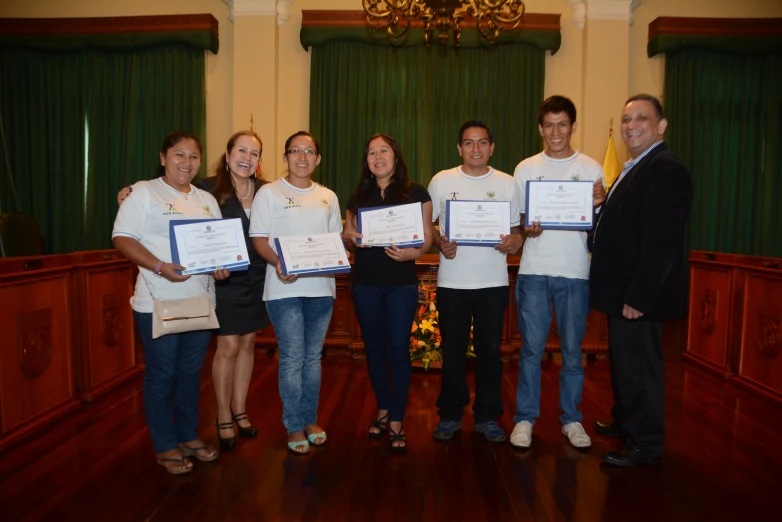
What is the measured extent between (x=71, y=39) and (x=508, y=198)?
612 centimetres

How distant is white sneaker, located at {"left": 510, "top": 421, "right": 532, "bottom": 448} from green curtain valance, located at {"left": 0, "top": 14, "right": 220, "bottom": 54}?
550 centimetres

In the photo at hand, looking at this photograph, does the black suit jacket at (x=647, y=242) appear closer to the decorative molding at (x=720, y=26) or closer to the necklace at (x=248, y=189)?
the necklace at (x=248, y=189)

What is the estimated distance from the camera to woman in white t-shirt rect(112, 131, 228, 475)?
221 cm

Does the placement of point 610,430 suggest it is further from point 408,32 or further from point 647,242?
point 408,32

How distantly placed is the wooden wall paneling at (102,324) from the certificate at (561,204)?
2.75 meters

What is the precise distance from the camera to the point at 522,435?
2695 mm

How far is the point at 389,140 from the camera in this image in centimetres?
254

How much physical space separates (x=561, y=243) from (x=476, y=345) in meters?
0.67

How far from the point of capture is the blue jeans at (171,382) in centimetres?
229

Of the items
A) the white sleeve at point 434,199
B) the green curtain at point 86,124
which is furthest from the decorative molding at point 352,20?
the white sleeve at point 434,199

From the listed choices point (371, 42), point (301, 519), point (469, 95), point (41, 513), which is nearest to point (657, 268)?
point (301, 519)

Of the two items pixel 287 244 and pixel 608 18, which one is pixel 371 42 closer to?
pixel 608 18

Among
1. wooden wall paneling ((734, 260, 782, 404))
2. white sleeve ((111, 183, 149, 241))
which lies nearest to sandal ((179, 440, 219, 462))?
white sleeve ((111, 183, 149, 241))

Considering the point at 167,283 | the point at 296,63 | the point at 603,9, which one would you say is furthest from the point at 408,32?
the point at 167,283
